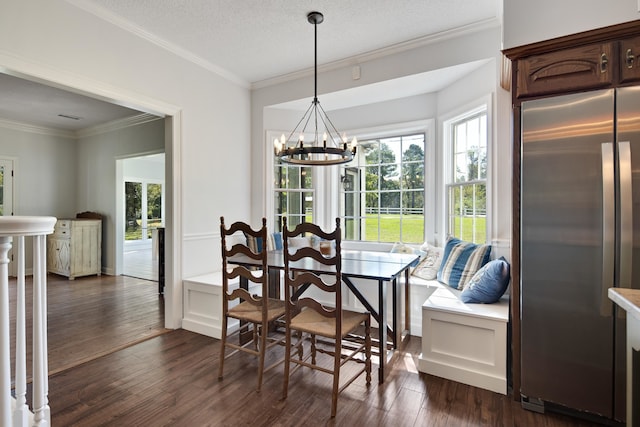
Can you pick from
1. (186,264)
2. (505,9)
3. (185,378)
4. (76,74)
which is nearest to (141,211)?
(186,264)

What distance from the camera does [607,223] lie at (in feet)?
5.94

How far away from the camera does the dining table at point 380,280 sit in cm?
243

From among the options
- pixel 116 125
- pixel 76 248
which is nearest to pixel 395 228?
pixel 116 125

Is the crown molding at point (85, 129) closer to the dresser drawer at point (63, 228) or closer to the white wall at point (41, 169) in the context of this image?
the white wall at point (41, 169)

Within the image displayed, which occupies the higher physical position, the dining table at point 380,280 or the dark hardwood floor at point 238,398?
the dining table at point 380,280

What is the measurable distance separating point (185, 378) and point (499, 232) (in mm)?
2860

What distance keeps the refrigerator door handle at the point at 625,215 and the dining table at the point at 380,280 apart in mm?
1262

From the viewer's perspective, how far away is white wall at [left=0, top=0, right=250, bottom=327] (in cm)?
242

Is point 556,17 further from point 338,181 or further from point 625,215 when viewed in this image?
point 338,181

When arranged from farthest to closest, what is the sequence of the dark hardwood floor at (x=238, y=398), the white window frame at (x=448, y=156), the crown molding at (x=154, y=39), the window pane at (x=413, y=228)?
the window pane at (x=413, y=228), the white window frame at (x=448, y=156), the crown molding at (x=154, y=39), the dark hardwood floor at (x=238, y=398)

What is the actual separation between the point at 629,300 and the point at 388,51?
3119 mm

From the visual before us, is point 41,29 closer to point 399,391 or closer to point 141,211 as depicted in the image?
point 399,391

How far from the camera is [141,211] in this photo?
9.02 metres

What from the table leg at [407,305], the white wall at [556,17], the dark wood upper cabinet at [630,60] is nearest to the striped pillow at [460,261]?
the table leg at [407,305]
